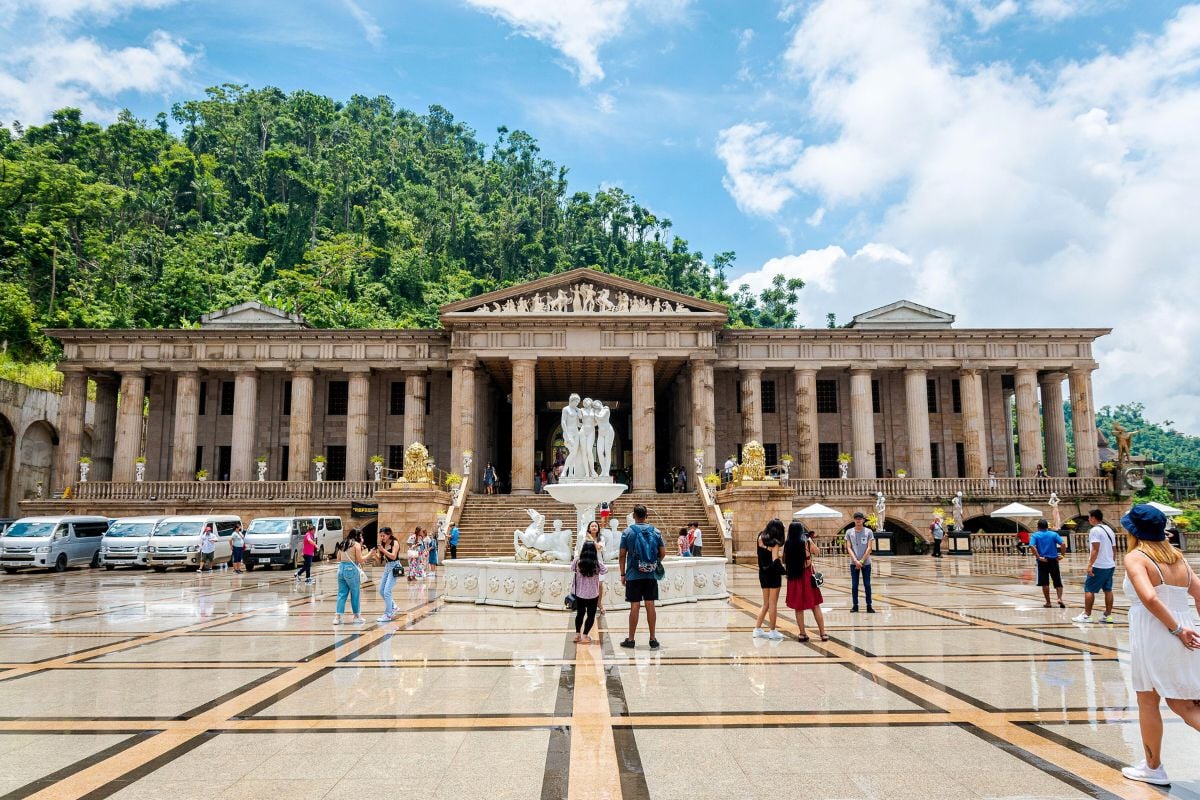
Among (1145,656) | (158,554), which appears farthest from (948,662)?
(158,554)

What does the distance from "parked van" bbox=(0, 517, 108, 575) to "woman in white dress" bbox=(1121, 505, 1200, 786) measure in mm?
29810

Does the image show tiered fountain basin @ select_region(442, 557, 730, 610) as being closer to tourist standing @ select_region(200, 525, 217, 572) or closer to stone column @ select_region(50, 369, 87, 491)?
tourist standing @ select_region(200, 525, 217, 572)

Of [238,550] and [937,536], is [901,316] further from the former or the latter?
[238,550]

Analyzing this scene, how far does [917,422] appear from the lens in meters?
40.7

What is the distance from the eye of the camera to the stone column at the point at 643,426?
37.3m

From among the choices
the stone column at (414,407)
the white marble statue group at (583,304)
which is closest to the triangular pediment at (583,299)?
the white marble statue group at (583,304)

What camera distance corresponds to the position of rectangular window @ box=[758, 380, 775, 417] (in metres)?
44.0

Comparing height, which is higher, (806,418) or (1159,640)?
(806,418)

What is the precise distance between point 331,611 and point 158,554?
50.6ft

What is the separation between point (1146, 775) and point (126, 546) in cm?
2918

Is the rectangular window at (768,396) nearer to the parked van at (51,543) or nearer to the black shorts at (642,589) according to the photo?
the parked van at (51,543)

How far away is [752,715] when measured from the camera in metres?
6.37

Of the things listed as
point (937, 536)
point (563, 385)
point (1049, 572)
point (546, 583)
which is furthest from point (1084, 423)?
point (546, 583)

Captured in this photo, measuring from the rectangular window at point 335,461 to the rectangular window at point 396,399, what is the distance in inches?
128
